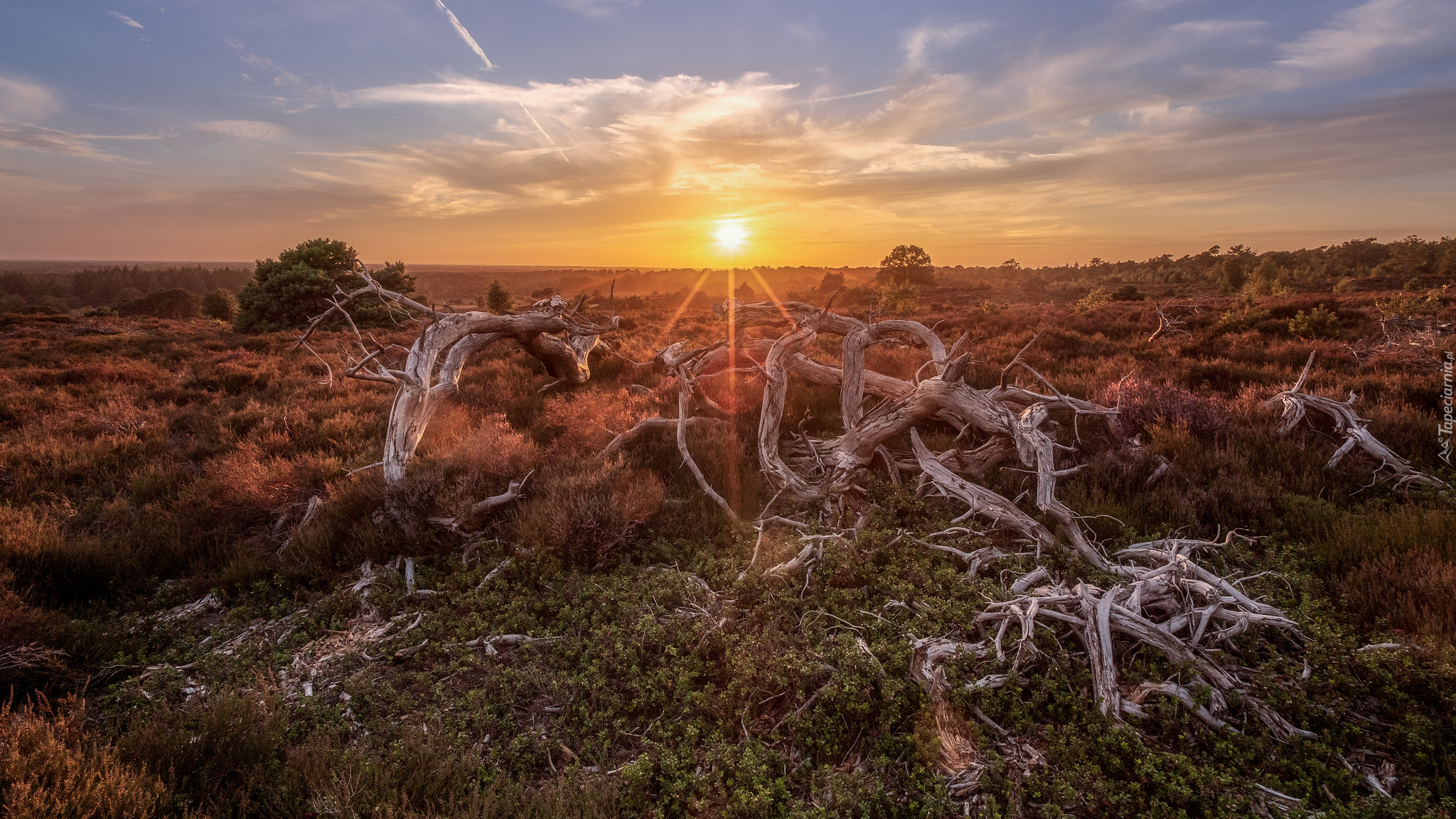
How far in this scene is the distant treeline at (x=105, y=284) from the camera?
6444cm

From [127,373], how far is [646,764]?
18633mm

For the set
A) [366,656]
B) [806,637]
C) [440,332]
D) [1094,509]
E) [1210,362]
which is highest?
[440,332]

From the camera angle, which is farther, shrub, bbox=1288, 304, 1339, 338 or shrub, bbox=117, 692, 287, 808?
shrub, bbox=1288, 304, 1339, 338

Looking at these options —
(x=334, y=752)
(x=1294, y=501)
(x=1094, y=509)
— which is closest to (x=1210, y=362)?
(x=1294, y=501)

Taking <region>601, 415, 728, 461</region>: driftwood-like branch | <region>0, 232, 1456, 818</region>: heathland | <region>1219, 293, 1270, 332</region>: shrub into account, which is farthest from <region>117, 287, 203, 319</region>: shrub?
<region>1219, 293, 1270, 332</region>: shrub

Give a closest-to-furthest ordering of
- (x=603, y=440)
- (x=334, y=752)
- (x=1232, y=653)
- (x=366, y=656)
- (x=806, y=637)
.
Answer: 1. (x=334, y=752)
2. (x=1232, y=653)
3. (x=806, y=637)
4. (x=366, y=656)
5. (x=603, y=440)

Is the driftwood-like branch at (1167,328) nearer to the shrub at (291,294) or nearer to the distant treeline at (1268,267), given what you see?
the distant treeline at (1268,267)

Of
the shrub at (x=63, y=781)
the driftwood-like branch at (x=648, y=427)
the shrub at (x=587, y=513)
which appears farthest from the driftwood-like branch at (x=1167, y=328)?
the shrub at (x=63, y=781)

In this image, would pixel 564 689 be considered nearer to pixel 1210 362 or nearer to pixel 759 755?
pixel 759 755

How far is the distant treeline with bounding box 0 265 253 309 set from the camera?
64438 mm

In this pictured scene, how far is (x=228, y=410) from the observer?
1059 centimetres

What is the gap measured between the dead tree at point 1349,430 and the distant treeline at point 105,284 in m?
78.9

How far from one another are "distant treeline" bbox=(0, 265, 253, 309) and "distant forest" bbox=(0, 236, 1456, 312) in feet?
0.64

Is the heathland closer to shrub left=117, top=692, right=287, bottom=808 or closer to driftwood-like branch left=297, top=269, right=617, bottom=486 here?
shrub left=117, top=692, right=287, bottom=808
